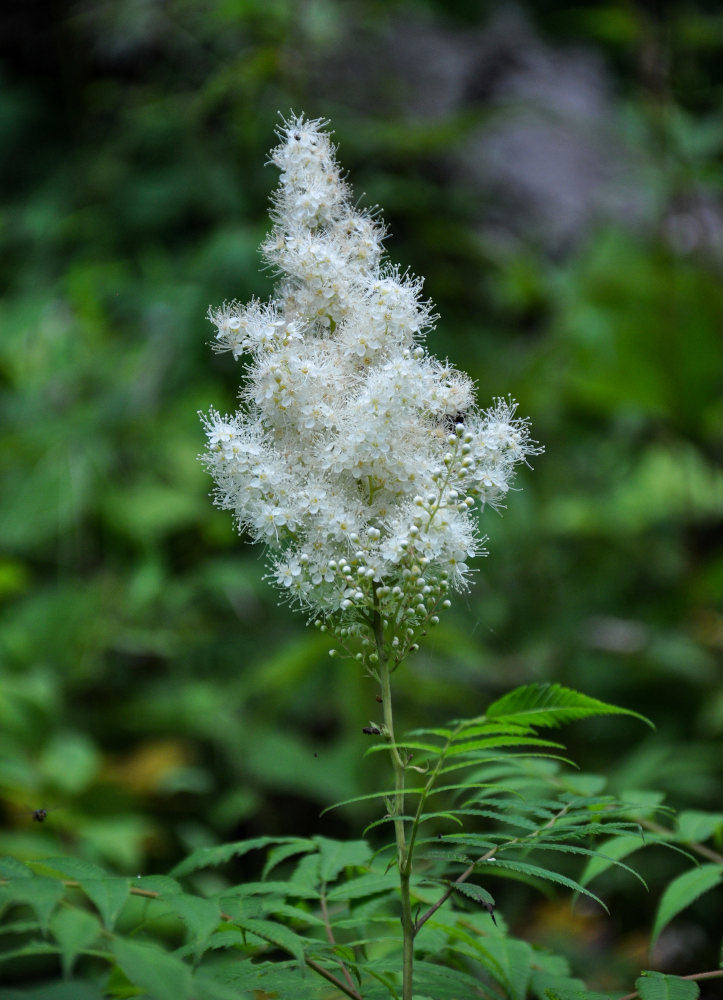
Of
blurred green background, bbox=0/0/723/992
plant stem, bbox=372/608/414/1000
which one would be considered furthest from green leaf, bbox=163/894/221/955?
blurred green background, bbox=0/0/723/992

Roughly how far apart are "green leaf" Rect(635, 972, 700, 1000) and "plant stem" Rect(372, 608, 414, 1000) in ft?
1.00

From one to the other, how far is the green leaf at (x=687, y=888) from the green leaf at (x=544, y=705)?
0.43m

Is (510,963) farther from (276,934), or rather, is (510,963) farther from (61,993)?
(61,993)

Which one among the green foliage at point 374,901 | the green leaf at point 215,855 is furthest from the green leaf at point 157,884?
the green leaf at point 215,855

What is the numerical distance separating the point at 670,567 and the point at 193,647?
8.82 ft

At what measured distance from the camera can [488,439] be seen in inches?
51.1

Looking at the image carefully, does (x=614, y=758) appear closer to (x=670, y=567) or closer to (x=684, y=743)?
(x=684, y=743)

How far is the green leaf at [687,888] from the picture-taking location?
140 cm

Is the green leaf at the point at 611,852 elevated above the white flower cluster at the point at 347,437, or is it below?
below

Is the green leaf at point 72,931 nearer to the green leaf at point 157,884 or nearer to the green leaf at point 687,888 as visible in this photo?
the green leaf at point 157,884

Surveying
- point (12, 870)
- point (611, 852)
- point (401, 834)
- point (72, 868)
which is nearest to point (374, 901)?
point (401, 834)

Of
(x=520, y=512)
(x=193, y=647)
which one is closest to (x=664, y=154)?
(x=520, y=512)

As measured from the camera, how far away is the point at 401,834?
3.81ft

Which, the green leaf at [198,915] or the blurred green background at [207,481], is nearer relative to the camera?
the green leaf at [198,915]
